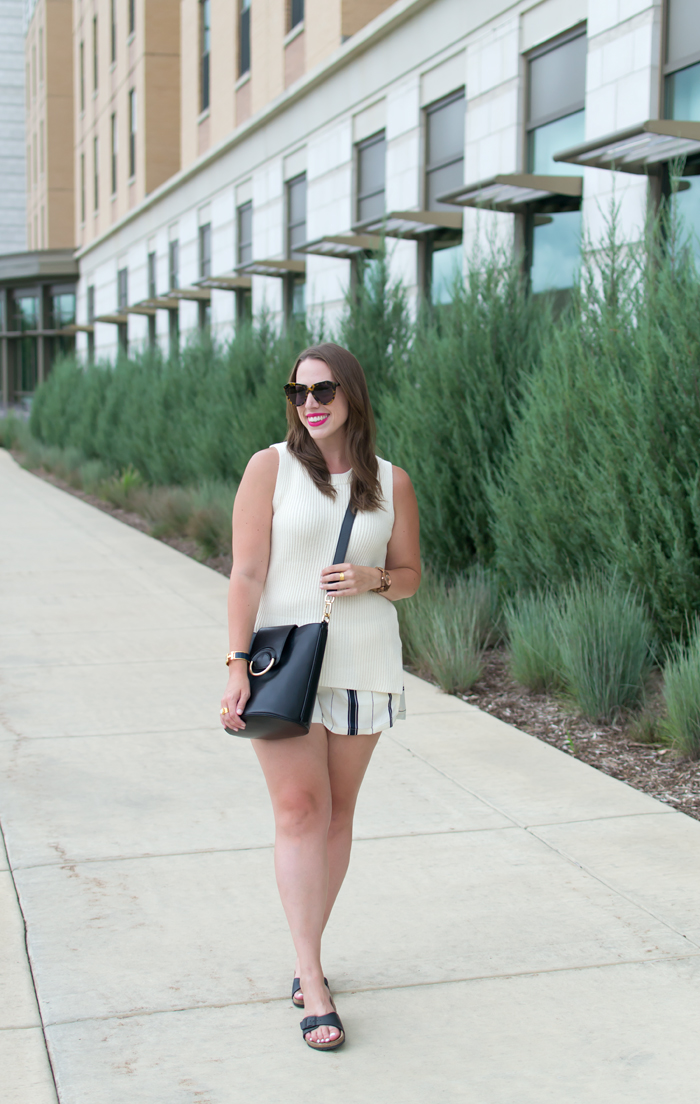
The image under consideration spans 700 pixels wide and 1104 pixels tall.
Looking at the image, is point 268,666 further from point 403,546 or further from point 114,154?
point 114,154

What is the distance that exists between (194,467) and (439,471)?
8.26m

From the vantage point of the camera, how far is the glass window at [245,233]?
2362 centimetres

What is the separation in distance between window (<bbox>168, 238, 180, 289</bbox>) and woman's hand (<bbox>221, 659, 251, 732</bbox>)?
2695 centimetres

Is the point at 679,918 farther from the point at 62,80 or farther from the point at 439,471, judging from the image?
the point at 62,80

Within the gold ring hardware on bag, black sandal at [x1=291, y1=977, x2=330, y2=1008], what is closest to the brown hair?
the gold ring hardware on bag

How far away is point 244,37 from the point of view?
24.3 m

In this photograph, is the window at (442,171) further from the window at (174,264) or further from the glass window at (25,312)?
the glass window at (25,312)

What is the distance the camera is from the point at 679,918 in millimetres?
3885

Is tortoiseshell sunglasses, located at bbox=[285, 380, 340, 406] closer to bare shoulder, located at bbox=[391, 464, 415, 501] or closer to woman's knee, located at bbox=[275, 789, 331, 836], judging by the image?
bare shoulder, located at bbox=[391, 464, 415, 501]

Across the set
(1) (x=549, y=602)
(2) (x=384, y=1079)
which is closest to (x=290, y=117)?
(1) (x=549, y=602)

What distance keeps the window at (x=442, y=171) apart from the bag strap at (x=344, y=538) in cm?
1182

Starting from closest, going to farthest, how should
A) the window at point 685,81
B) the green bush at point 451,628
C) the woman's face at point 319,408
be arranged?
the woman's face at point 319,408, the green bush at point 451,628, the window at point 685,81

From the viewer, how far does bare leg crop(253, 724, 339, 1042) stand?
10.3 feet

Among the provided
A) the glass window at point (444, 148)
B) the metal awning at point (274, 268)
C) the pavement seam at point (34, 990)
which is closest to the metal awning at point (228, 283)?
the metal awning at point (274, 268)
